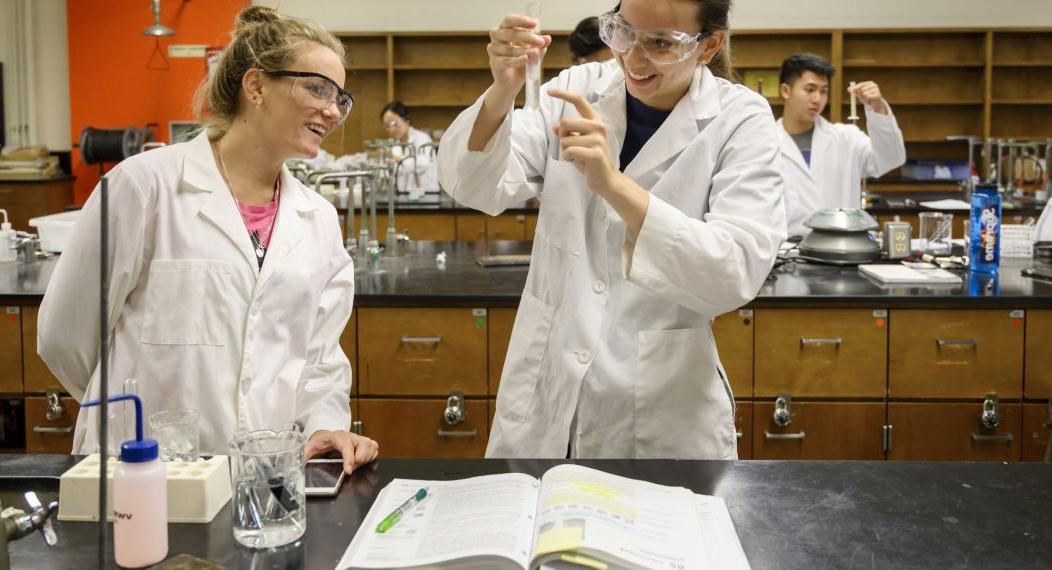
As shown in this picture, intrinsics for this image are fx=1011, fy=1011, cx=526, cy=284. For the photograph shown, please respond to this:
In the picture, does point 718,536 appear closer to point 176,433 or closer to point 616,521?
point 616,521

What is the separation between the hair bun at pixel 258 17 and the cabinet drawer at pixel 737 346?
1642 mm

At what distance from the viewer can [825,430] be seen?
305 centimetres

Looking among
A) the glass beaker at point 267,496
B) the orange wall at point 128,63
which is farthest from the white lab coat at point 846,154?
the orange wall at point 128,63

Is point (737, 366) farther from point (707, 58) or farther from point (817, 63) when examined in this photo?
point (817, 63)

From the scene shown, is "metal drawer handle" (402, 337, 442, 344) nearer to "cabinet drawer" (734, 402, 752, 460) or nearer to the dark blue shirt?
"cabinet drawer" (734, 402, 752, 460)

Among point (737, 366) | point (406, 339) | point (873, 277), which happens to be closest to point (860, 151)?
point (873, 277)

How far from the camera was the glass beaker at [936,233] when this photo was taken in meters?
3.84

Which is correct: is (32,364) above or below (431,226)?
below

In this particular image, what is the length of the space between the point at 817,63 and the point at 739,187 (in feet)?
11.2

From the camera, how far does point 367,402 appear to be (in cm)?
312

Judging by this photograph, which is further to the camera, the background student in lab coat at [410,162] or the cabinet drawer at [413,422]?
the background student in lab coat at [410,162]

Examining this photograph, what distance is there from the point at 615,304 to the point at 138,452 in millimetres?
898

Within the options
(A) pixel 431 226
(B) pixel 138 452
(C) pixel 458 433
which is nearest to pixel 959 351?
(C) pixel 458 433

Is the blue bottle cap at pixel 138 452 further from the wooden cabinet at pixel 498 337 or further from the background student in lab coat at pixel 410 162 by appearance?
the background student in lab coat at pixel 410 162
